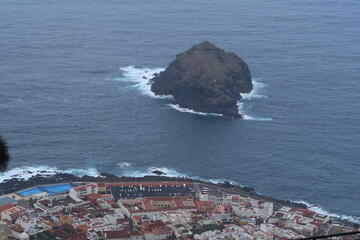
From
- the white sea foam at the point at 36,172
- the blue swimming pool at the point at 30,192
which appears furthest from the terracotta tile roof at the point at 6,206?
the white sea foam at the point at 36,172

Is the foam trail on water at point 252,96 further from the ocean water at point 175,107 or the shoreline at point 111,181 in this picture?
the shoreline at point 111,181

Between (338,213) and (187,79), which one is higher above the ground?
(187,79)

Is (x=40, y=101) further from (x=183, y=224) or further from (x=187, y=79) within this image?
(x=183, y=224)

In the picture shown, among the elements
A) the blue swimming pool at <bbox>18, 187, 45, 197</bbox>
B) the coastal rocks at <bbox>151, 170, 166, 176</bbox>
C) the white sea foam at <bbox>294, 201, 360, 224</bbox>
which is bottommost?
the white sea foam at <bbox>294, 201, 360, 224</bbox>

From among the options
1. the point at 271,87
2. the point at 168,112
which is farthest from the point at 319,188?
the point at 271,87

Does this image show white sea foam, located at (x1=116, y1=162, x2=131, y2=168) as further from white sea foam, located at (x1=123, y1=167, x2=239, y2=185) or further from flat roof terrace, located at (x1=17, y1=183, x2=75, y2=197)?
flat roof terrace, located at (x1=17, y1=183, x2=75, y2=197)

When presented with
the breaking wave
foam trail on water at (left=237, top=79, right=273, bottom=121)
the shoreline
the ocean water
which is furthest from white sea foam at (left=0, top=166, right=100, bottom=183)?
foam trail on water at (left=237, top=79, right=273, bottom=121)
